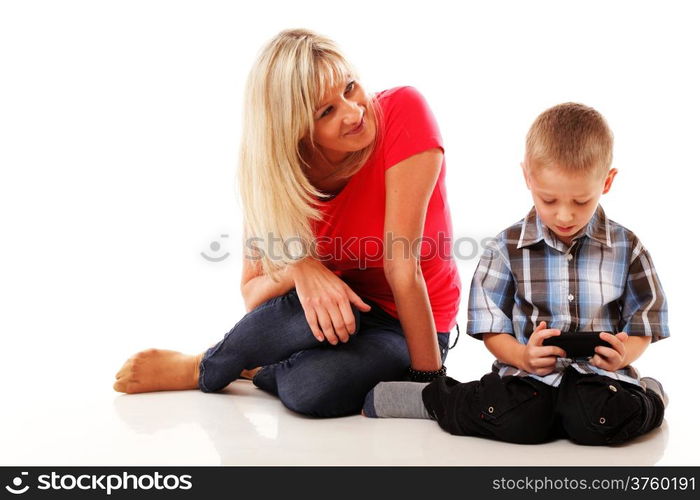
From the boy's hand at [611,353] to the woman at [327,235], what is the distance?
32 centimetres

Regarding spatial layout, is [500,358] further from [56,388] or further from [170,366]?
[56,388]

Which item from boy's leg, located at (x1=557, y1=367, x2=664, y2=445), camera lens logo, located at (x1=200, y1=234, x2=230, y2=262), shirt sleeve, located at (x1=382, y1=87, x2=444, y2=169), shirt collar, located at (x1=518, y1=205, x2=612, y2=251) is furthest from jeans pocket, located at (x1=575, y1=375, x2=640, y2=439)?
camera lens logo, located at (x1=200, y1=234, x2=230, y2=262)

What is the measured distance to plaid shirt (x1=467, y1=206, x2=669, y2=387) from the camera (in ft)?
4.82

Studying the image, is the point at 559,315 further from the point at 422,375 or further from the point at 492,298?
the point at 422,375

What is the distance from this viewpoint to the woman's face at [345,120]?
1.57 meters

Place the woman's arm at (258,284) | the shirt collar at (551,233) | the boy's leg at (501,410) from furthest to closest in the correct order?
the woman's arm at (258,284)
the shirt collar at (551,233)
the boy's leg at (501,410)

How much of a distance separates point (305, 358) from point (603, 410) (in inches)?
21.8

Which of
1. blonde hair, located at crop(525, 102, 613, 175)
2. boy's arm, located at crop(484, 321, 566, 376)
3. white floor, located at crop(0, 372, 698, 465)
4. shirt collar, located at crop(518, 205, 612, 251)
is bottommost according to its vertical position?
white floor, located at crop(0, 372, 698, 465)

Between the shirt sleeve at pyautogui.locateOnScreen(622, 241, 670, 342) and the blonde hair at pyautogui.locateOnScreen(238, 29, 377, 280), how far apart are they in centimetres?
53

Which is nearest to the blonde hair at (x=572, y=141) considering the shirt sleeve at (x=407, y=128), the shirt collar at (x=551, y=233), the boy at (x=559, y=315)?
the boy at (x=559, y=315)

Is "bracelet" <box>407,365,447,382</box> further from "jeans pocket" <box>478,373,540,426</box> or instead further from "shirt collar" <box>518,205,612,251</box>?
"shirt collar" <box>518,205,612,251</box>

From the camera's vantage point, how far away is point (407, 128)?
164cm

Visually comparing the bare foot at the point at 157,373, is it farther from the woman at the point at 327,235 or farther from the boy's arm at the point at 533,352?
the boy's arm at the point at 533,352
